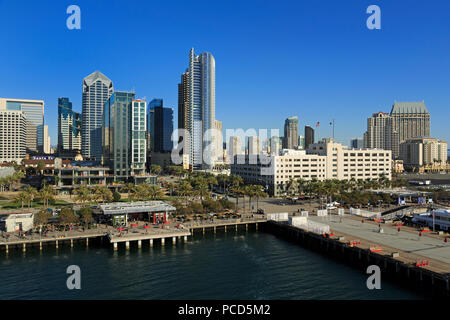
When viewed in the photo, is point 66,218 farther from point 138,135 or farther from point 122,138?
point 138,135

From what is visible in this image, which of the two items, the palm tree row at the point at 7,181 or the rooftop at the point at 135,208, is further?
the palm tree row at the point at 7,181

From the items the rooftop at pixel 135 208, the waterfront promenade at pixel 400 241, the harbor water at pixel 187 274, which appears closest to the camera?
the harbor water at pixel 187 274

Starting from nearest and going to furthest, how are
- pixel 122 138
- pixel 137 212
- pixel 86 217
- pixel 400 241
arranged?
pixel 400 241, pixel 86 217, pixel 137 212, pixel 122 138

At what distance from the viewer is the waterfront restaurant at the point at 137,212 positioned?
80.9 m

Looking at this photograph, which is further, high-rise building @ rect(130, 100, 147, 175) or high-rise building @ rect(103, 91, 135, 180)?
high-rise building @ rect(130, 100, 147, 175)

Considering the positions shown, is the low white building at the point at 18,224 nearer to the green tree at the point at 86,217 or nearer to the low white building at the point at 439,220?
the green tree at the point at 86,217

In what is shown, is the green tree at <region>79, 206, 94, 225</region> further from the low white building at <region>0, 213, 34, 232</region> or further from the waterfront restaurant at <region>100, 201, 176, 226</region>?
the low white building at <region>0, 213, 34, 232</region>

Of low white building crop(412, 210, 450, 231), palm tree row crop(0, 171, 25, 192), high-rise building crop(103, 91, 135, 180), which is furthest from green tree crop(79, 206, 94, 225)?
high-rise building crop(103, 91, 135, 180)

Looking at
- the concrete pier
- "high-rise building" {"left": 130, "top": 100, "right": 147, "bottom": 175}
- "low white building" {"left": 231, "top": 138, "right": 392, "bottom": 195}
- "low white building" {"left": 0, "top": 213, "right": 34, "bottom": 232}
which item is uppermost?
"high-rise building" {"left": 130, "top": 100, "right": 147, "bottom": 175}

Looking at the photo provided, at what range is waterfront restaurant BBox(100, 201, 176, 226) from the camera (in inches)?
3184

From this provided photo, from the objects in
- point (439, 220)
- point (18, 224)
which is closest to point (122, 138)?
point (18, 224)

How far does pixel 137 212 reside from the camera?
84375 mm

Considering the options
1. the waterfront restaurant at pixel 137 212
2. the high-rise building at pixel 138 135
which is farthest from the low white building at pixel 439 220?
the high-rise building at pixel 138 135
